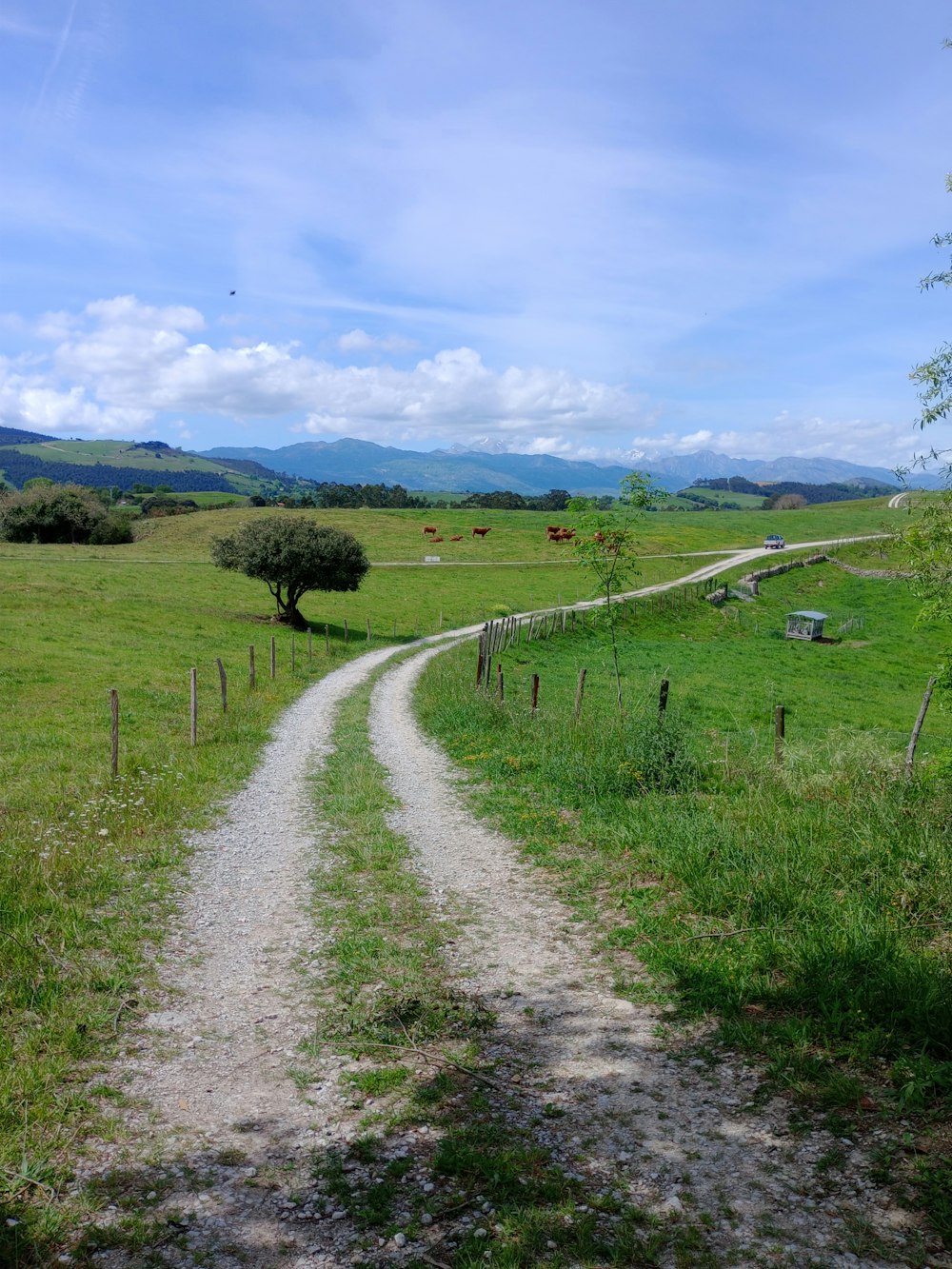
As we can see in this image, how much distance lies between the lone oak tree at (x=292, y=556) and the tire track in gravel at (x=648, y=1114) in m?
37.3

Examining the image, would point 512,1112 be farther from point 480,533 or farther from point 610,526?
point 480,533

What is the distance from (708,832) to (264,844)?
678 centimetres

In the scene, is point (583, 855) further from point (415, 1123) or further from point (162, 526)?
point (162, 526)

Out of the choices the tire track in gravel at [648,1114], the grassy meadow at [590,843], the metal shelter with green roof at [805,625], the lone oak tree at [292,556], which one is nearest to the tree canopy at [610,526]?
the grassy meadow at [590,843]

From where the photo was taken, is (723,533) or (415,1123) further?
(723,533)

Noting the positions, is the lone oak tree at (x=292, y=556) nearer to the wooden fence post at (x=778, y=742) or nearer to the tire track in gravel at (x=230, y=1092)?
the wooden fence post at (x=778, y=742)

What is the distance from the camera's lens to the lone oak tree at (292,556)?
→ 45125 mm

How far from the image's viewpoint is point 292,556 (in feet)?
148

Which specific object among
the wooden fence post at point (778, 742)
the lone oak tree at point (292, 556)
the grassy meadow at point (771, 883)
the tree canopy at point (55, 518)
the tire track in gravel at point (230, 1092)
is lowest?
the tire track in gravel at point (230, 1092)

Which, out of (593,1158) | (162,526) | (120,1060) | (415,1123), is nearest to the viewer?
(593,1158)

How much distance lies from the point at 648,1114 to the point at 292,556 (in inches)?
1651

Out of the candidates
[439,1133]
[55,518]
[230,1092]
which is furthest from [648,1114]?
[55,518]

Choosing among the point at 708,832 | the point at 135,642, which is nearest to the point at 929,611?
the point at 708,832

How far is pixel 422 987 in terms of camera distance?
7789 millimetres
